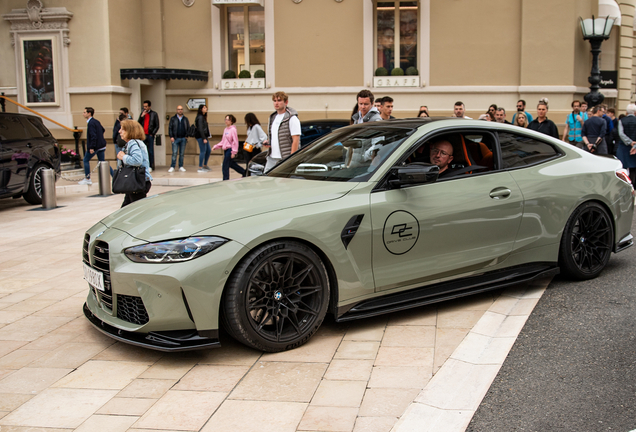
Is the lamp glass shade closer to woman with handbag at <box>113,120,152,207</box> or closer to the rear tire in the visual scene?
woman with handbag at <box>113,120,152,207</box>

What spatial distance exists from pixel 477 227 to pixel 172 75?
1630 centimetres

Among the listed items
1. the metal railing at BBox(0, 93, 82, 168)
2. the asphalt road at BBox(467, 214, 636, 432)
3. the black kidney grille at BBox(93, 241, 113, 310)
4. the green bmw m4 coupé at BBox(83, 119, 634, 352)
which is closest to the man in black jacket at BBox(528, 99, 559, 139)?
the green bmw m4 coupé at BBox(83, 119, 634, 352)

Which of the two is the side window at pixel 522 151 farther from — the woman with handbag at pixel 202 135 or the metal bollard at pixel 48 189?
the woman with handbag at pixel 202 135

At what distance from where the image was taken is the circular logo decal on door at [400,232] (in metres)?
4.69

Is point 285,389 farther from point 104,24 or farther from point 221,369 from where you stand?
point 104,24

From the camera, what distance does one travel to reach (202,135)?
1948 cm

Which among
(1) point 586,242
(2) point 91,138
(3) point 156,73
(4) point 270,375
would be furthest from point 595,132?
(3) point 156,73

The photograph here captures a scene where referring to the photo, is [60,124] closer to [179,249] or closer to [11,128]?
[11,128]

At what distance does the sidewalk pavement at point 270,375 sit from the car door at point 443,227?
0.41 meters

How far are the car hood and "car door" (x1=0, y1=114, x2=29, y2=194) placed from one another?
8001 millimetres

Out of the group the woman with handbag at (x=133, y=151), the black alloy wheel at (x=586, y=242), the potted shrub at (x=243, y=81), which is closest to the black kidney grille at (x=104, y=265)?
the black alloy wheel at (x=586, y=242)

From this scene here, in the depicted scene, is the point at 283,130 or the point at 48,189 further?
the point at 48,189

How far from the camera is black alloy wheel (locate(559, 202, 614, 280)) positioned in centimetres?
575

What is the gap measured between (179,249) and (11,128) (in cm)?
967
